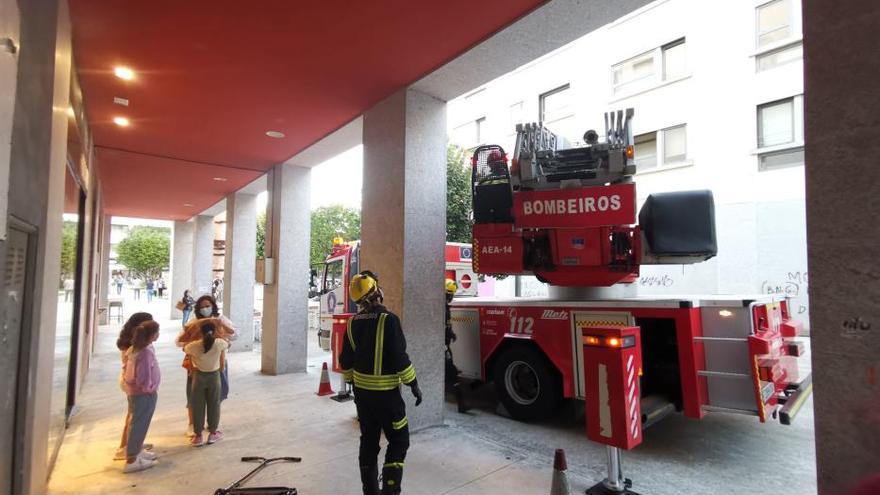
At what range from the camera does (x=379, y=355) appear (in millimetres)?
3562

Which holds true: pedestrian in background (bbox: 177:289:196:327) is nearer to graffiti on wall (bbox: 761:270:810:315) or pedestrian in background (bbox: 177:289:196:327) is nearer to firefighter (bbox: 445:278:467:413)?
firefighter (bbox: 445:278:467:413)

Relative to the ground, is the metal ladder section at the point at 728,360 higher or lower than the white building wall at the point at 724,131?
lower

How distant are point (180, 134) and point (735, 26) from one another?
54.1 ft

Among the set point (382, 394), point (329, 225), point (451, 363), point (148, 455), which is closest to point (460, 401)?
point (451, 363)

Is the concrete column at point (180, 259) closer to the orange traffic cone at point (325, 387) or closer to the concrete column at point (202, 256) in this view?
the concrete column at point (202, 256)

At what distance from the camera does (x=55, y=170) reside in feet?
A: 11.1

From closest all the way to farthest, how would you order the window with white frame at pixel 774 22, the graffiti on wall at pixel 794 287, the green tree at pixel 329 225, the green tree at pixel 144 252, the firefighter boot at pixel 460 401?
the firefighter boot at pixel 460 401 → the graffiti on wall at pixel 794 287 → the window with white frame at pixel 774 22 → the green tree at pixel 329 225 → the green tree at pixel 144 252

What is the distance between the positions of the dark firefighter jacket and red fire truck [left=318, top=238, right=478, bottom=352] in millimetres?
4590

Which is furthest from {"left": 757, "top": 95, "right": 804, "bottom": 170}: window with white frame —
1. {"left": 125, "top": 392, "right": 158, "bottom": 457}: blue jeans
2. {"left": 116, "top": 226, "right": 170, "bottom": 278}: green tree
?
{"left": 116, "top": 226, "right": 170, "bottom": 278}: green tree

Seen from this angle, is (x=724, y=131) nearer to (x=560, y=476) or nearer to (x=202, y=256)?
(x=560, y=476)

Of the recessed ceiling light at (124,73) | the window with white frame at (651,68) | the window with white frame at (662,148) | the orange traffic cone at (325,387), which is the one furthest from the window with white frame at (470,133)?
the recessed ceiling light at (124,73)

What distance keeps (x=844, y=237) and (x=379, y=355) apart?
2830 mm

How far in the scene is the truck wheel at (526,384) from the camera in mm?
5742

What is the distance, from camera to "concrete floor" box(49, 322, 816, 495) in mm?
4086
